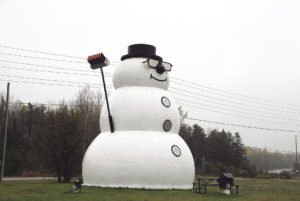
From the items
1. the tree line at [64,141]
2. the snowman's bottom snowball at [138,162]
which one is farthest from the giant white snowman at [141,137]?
the tree line at [64,141]

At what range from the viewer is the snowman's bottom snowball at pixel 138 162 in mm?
18328

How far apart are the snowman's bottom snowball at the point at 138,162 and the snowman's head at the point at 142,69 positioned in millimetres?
2792

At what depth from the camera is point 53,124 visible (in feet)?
88.6

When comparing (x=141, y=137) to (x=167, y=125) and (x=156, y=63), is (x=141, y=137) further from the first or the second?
(x=156, y=63)

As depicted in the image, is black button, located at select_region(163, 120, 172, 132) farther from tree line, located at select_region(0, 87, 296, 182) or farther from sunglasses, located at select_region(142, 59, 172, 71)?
tree line, located at select_region(0, 87, 296, 182)

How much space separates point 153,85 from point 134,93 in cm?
125

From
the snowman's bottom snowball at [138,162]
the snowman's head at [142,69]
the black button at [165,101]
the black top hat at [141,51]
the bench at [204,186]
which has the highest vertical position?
the black top hat at [141,51]

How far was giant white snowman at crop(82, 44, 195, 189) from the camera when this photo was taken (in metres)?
18.4

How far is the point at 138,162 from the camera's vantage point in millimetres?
18312

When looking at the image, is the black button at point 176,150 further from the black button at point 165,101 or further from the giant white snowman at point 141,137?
the black button at point 165,101

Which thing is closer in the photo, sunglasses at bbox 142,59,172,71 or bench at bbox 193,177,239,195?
bench at bbox 193,177,239,195

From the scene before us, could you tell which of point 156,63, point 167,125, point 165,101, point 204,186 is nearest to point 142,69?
point 156,63

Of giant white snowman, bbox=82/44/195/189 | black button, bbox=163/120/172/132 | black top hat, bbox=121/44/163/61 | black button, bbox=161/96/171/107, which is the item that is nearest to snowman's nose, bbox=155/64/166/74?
giant white snowman, bbox=82/44/195/189

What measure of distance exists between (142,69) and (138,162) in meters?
4.99
